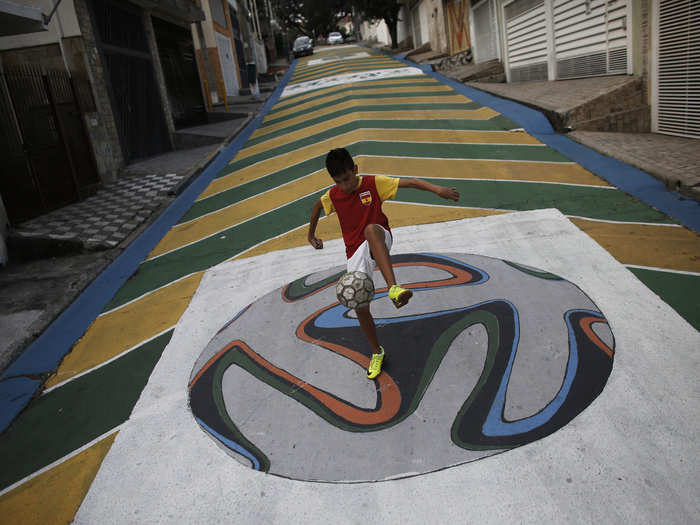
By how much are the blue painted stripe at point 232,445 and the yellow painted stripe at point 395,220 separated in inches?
132

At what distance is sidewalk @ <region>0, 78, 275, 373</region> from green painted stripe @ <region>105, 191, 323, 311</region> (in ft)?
2.51

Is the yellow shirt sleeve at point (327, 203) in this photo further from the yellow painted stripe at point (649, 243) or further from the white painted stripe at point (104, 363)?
the yellow painted stripe at point (649, 243)

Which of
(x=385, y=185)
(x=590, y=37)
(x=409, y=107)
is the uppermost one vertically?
(x=590, y=37)

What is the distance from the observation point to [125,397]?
4344 mm

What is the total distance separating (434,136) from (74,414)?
9.35m

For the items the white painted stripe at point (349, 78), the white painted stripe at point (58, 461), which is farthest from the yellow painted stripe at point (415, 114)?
the white painted stripe at point (58, 461)

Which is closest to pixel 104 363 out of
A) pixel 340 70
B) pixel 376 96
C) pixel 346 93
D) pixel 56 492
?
pixel 56 492

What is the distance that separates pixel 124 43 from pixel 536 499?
1515 cm

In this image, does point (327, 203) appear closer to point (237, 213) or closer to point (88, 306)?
point (88, 306)

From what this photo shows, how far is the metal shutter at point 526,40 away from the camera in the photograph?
48.1 feet

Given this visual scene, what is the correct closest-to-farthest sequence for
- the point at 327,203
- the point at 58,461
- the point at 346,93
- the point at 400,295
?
the point at 400,295 < the point at 58,461 < the point at 327,203 < the point at 346,93

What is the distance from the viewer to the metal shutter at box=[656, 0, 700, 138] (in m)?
8.20

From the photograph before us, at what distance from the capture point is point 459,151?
33.6ft

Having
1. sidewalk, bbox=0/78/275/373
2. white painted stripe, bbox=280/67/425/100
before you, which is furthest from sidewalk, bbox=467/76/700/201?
white painted stripe, bbox=280/67/425/100
